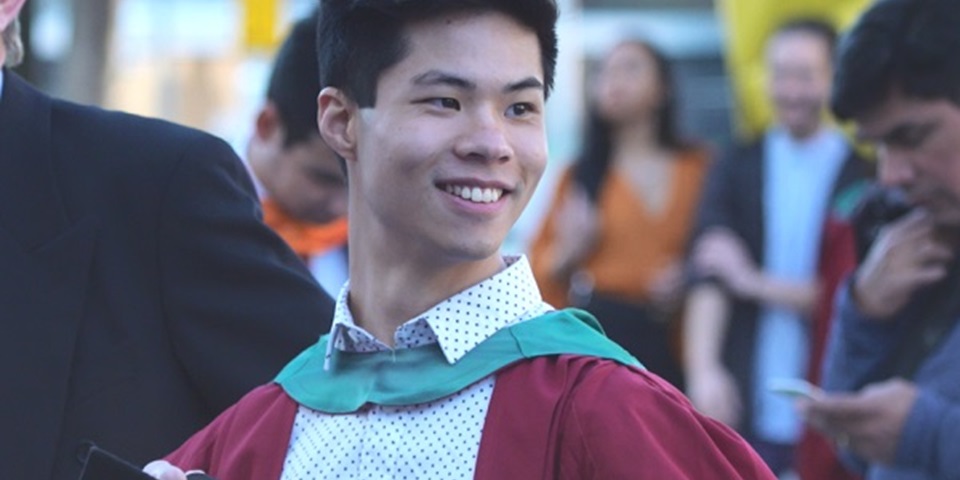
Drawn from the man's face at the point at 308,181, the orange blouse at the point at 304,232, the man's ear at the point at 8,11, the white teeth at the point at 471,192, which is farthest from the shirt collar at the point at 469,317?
the orange blouse at the point at 304,232

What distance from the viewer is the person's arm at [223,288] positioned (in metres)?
3.06

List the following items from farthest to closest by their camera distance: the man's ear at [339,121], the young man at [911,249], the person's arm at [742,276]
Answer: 1. the person's arm at [742,276]
2. the young man at [911,249]
3. the man's ear at [339,121]

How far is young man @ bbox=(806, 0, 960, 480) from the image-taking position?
3.85 metres

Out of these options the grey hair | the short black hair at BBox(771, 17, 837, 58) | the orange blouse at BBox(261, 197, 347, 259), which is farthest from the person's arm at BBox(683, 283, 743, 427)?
the grey hair

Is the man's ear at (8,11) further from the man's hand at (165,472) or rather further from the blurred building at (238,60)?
the blurred building at (238,60)

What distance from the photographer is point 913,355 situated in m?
4.01

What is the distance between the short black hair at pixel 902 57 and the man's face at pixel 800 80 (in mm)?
2325

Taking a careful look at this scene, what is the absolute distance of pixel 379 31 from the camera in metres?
2.54

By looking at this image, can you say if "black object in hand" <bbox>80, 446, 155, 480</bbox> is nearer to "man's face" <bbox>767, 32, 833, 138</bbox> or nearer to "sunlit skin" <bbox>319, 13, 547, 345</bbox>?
"sunlit skin" <bbox>319, 13, 547, 345</bbox>

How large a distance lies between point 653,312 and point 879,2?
2.60 meters

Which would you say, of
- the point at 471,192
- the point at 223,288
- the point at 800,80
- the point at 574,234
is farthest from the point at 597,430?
the point at 574,234

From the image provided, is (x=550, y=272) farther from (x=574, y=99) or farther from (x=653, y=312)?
(x=574, y=99)

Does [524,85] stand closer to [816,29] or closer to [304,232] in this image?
[304,232]

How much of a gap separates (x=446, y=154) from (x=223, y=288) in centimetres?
76
